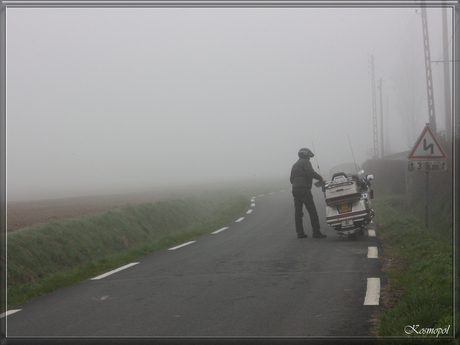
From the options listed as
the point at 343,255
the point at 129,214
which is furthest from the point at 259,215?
the point at 343,255

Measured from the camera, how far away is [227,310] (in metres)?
5.16

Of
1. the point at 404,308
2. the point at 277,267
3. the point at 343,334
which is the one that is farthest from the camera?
the point at 277,267

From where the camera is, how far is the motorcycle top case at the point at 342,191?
10117mm

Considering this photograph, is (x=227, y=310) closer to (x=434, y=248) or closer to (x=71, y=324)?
(x=71, y=324)

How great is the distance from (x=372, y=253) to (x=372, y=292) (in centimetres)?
286

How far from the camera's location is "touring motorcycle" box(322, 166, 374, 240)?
1003 centimetres

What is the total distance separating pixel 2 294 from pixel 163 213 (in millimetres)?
11544

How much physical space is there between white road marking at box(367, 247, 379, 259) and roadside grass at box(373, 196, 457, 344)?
0.16 m

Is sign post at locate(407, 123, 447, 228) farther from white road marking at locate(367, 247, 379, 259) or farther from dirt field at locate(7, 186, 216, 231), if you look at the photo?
dirt field at locate(7, 186, 216, 231)

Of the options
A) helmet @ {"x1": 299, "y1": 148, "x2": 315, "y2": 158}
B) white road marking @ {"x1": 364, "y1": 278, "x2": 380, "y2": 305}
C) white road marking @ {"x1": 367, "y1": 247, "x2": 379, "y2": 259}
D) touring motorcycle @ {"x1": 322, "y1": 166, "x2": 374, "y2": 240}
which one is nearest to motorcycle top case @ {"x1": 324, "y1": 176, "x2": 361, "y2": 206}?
touring motorcycle @ {"x1": 322, "y1": 166, "x2": 374, "y2": 240}

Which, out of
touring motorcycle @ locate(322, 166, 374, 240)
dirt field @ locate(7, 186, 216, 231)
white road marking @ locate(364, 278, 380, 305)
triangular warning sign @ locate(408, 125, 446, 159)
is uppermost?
triangular warning sign @ locate(408, 125, 446, 159)

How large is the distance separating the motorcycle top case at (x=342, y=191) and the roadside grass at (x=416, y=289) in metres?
1.22

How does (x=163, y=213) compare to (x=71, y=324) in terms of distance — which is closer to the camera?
(x=71, y=324)

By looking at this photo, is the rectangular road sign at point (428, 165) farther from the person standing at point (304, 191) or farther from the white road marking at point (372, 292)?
the white road marking at point (372, 292)
